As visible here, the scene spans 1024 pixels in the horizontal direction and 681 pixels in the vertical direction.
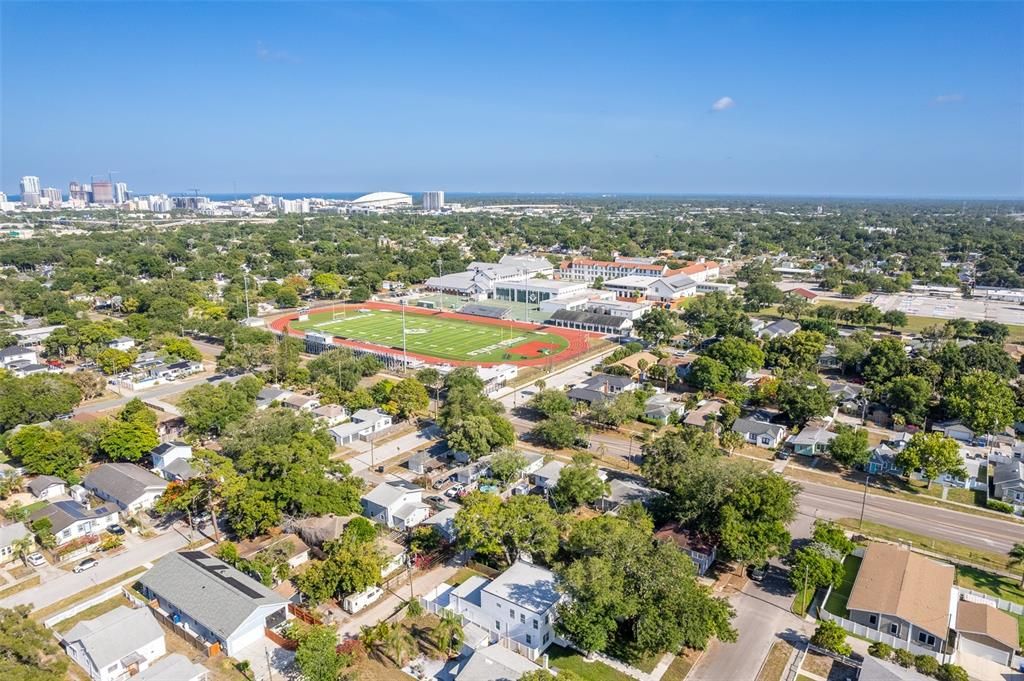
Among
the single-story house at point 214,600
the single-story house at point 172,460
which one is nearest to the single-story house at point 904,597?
the single-story house at point 214,600

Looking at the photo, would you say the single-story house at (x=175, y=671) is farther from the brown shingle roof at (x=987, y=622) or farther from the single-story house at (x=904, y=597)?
the brown shingle roof at (x=987, y=622)

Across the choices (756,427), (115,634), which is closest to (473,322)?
(756,427)

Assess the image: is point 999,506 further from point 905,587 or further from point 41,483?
point 41,483

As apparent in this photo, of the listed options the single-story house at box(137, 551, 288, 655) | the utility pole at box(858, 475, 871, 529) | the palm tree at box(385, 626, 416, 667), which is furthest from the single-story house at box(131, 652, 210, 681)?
the utility pole at box(858, 475, 871, 529)

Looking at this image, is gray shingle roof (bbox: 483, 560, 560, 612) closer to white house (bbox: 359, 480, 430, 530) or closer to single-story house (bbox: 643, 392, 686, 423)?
white house (bbox: 359, 480, 430, 530)

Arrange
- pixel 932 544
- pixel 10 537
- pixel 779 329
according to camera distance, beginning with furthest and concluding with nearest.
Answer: pixel 779 329
pixel 932 544
pixel 10 537
